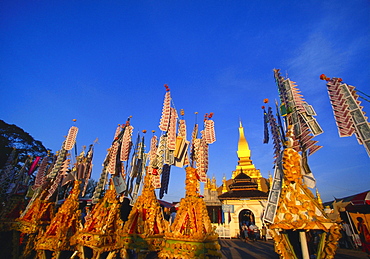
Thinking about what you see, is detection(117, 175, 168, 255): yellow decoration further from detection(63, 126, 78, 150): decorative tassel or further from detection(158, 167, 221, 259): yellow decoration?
detection(63, 126, 78, 150): decorative tassel

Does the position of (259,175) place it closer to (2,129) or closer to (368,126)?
(368,126)

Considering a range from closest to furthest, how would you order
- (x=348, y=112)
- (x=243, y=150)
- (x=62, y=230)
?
1. (x=348, y=112)
2. (x=62, y=230)
3. (x=243, y=150)

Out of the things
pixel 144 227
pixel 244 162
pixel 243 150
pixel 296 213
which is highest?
pixel 243 150

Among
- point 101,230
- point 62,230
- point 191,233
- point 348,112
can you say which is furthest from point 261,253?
point 62,230

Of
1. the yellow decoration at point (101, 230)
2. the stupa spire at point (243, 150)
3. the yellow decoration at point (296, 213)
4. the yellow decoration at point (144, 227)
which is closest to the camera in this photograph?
the yellow decoration at point (296, 213)

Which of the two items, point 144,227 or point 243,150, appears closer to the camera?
point 144,227

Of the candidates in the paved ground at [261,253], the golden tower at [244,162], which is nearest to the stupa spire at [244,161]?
the golden tower at [244,162]

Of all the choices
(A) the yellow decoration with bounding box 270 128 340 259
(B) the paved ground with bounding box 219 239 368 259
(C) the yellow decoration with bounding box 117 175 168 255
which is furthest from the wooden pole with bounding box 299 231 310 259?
(B) the paved ground with bounding box 219 239 368 259

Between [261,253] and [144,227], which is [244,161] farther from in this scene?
[144,227]

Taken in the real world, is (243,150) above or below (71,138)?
above

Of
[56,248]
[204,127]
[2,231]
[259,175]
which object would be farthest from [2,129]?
[259,175]

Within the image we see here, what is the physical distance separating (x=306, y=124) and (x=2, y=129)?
34.3m

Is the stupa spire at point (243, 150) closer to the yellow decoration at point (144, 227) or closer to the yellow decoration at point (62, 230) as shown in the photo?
the yellow decoration at point (144, 227)

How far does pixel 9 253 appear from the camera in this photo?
34.8 ft
